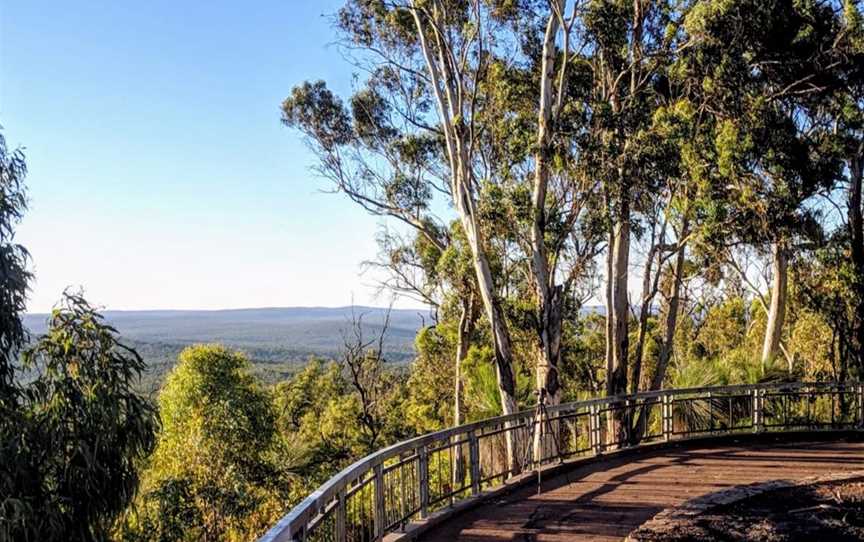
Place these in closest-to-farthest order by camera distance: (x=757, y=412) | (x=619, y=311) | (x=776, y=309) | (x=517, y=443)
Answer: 1. (x=517, y=443)
2. (x=757, y=412)
3. (x=619, y=311)
4. (x=776, y=309)

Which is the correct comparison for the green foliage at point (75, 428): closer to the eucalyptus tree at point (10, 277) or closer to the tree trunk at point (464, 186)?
the eucalyptus tree at point (10, 277)

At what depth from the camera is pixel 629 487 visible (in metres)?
7.82

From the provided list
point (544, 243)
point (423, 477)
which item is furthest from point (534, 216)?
point (423, 477)

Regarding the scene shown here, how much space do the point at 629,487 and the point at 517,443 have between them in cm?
162

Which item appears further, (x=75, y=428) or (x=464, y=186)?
(x=464, y=186)

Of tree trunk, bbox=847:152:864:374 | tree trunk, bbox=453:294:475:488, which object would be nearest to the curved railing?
tree trunk, bbox=847:152:864:374

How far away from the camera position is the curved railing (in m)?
4.86

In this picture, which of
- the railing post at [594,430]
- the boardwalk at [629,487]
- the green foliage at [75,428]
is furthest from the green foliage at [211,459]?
the boardwalk at [629,487]

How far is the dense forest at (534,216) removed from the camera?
26.6 ft

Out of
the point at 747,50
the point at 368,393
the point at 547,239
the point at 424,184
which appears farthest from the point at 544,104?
Answer: the point at 368,393

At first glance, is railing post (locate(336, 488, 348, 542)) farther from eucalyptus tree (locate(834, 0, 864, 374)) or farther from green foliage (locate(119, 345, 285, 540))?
green foliage (locate(119, 345, 285, 540))

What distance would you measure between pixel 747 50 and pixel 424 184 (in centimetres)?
881

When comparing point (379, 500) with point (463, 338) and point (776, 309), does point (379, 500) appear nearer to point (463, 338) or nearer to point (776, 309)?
point (776, 309)

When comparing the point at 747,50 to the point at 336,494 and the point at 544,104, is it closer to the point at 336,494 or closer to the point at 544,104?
the point at 544,104
